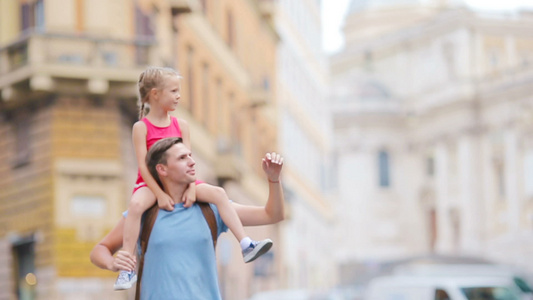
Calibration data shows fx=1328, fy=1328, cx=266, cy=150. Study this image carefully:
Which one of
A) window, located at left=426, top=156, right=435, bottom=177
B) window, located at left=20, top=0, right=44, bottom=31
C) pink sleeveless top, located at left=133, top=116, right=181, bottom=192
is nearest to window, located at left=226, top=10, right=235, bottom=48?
window, located at left=20, top=0, right=44, bottom=31

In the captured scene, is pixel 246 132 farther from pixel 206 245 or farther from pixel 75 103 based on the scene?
pixel 206 245

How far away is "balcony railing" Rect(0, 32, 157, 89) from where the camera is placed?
972 inches

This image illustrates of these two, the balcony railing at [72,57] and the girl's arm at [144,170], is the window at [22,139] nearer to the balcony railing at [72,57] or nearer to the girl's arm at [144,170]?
the balcony railing at [72,57]

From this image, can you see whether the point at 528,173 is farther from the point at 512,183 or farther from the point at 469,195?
the point at 469,195

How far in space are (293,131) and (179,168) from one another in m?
49.8

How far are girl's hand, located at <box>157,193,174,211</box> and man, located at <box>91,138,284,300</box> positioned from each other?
0.07 feet

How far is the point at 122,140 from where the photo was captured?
25703 millimetres

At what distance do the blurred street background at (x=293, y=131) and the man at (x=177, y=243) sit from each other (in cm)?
1274

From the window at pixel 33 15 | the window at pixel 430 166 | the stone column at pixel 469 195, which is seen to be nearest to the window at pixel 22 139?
the window at pixel 33 15

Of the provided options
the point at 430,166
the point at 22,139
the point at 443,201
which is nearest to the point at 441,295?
the point at 22,139

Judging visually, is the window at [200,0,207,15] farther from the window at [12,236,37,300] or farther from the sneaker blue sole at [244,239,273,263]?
the sneaker blue sole at [244,239,273,263]

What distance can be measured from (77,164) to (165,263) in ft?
64.3

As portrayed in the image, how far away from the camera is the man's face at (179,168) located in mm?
5742

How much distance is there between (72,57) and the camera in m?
25.0
